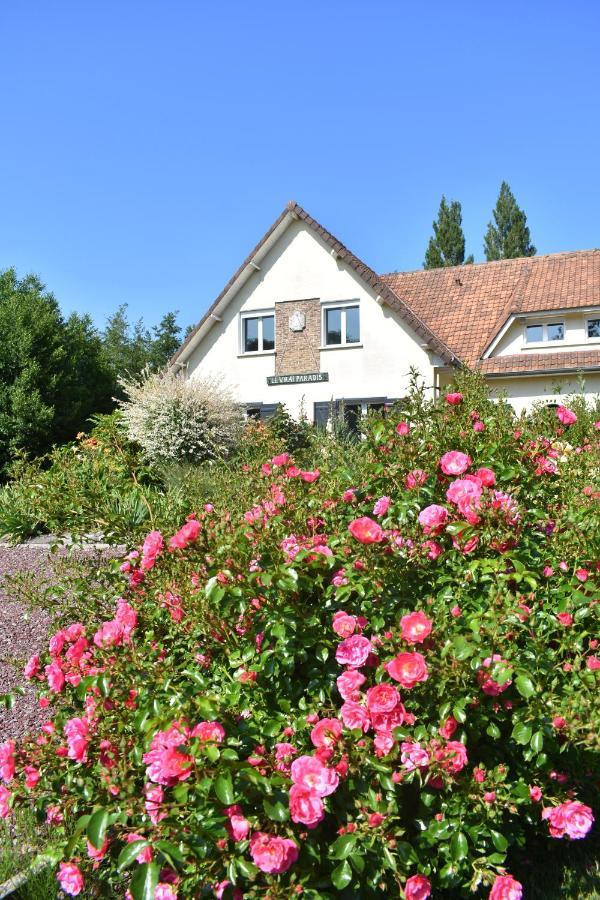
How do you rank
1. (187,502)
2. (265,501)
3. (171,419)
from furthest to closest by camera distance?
(171,419), (187,502), (265,501)

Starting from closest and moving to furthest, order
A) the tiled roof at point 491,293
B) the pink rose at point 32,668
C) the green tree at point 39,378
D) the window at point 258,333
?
the pink rose at point 32,668 < the tiled roof at point 491,293 < the window at point 258,333 < the green tree at point 39,378

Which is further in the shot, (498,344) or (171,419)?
(498,344)

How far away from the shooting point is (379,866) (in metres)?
2.21

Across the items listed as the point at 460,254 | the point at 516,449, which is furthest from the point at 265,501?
the point at 460,254

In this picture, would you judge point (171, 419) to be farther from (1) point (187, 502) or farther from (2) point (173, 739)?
(2) point (173, 739)

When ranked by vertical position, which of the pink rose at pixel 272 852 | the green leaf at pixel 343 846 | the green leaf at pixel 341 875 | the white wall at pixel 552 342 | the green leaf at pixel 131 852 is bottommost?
the green leaf at pixel 341 875

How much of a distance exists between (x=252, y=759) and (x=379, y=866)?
1.69 ft

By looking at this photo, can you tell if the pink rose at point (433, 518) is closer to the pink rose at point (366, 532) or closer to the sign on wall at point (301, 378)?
the pink rose at point (366, 532)

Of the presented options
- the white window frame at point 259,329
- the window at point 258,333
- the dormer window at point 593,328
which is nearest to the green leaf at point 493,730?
the white window frame at point 259,329

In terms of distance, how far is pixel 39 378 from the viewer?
25734 millimetres

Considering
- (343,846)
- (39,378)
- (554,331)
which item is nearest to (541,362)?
(554,331)

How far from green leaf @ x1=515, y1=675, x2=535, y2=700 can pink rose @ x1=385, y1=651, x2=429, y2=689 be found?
0.87 ft

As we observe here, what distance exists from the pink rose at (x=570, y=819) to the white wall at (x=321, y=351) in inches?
693

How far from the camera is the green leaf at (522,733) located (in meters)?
2.20
